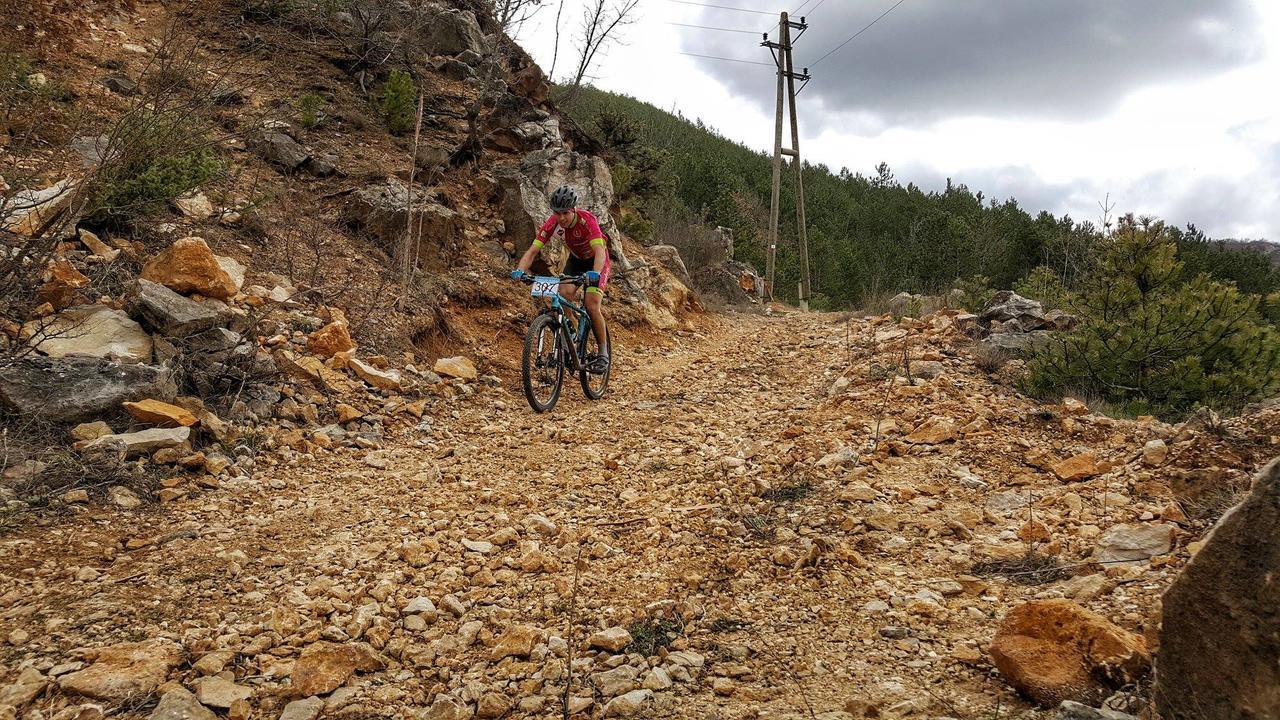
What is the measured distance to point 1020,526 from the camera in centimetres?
340

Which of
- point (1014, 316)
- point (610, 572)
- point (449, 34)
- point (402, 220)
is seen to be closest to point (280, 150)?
point (402, 220)

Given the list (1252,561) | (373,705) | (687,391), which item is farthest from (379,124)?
(1252,561)

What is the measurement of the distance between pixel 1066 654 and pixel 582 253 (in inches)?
221

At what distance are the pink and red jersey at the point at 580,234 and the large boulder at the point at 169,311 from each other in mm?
2738

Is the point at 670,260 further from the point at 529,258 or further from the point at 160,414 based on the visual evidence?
the point at 160,414

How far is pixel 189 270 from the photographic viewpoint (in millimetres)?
5242

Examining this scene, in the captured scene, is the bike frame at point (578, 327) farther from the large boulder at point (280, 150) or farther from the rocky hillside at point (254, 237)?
the large boulder at point (280, 150)

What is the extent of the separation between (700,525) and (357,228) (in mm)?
6435

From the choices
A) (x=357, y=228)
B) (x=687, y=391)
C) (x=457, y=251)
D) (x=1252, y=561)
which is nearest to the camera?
(x=1252, y=561)

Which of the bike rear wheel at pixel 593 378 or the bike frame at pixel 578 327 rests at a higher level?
the bike frame at pixel 578 327

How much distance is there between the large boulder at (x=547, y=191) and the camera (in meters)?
9.95

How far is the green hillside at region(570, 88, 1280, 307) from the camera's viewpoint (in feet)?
52.4

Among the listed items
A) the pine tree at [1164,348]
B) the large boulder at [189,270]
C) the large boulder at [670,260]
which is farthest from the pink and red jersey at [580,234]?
the large boulder at [670,260]

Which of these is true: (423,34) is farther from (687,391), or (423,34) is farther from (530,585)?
(530,585)
